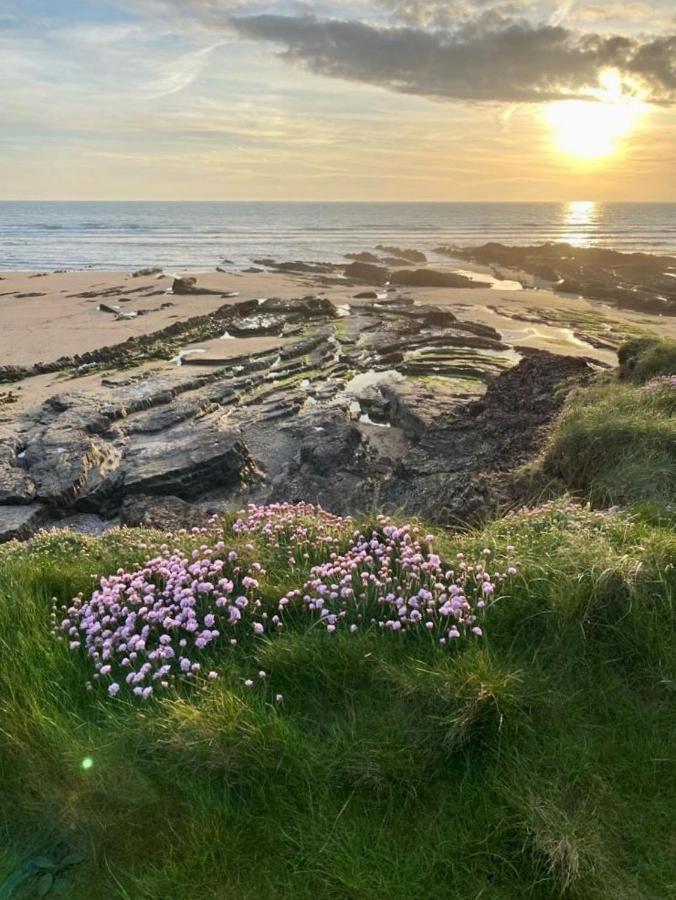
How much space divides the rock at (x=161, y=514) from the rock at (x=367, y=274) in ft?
119

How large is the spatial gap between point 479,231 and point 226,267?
5347 cm

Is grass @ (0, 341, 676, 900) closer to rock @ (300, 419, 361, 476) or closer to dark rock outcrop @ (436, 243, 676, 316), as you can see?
rock @ (300, 419, 361, 476)

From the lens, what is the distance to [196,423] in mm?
17391

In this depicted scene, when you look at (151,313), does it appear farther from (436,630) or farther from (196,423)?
(436,630)

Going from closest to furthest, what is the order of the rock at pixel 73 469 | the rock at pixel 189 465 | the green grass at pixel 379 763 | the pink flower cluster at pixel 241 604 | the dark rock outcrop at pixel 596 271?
the green grass at pixel 379 763 < the pink flower cluster at pixel 241 604 < the rock at pixel 73 469 < the rock at pixel 189 465 < the dark rock outcrop at pixel 596 271

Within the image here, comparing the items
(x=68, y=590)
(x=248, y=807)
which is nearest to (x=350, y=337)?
(x=68, y=590)

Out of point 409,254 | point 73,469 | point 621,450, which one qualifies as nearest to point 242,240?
point 409,254

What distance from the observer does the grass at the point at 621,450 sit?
26.7 feet

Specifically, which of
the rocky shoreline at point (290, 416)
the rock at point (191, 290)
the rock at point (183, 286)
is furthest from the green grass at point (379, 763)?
the rock at point (183, 286)

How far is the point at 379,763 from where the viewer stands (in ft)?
13.3

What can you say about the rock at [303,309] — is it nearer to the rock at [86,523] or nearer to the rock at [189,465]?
the rock at [189,465]

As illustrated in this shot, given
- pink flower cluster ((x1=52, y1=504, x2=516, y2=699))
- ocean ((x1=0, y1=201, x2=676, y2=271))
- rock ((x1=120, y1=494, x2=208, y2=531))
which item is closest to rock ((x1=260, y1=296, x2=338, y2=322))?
rock ((x1=120, y1=494, x2=208, y2=531))

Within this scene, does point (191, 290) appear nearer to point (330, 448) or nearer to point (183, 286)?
point (183, 286)

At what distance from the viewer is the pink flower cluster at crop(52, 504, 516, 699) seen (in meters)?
5.00
